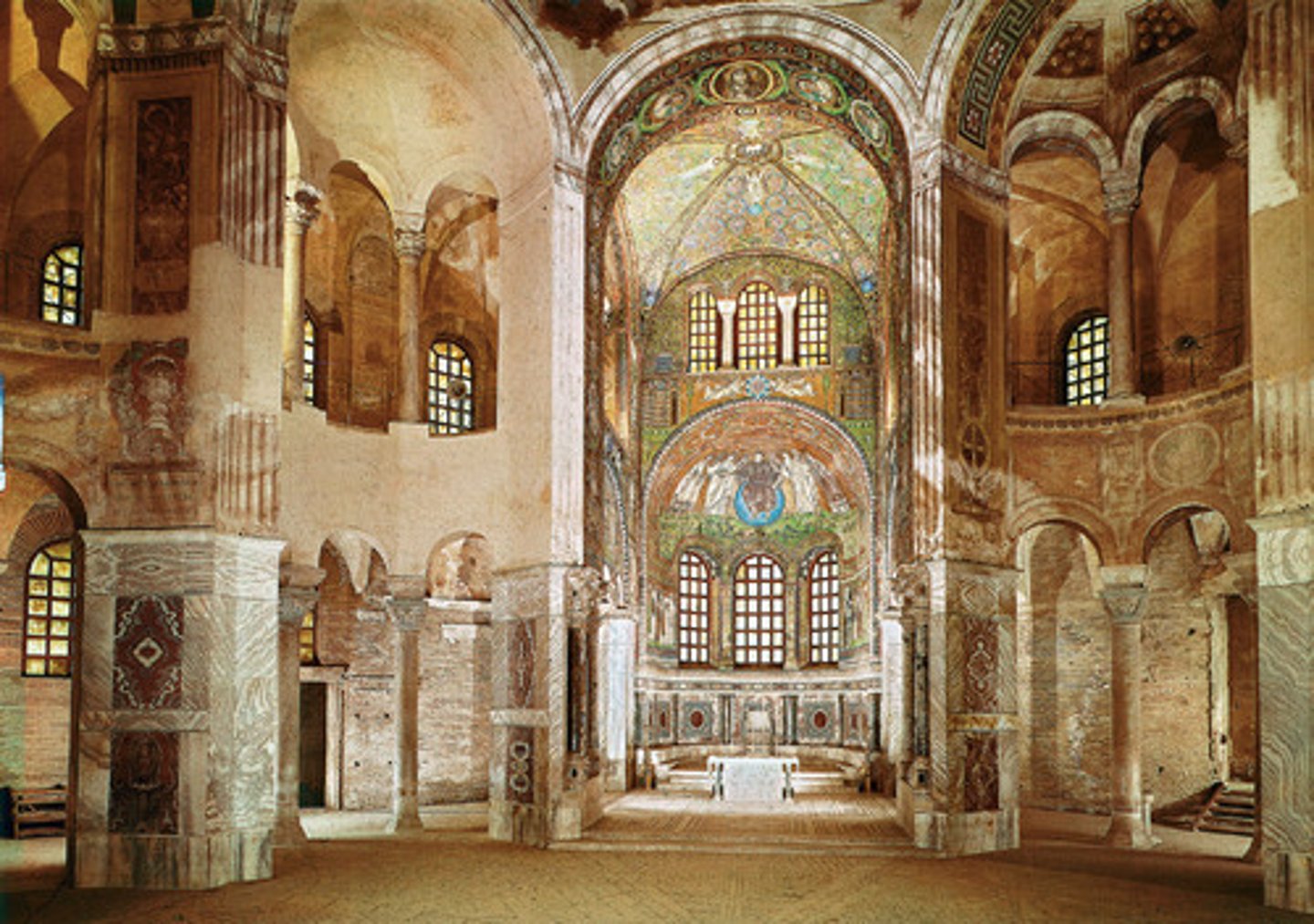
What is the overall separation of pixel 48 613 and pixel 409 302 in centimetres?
708

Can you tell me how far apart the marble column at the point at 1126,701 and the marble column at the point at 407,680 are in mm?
9887

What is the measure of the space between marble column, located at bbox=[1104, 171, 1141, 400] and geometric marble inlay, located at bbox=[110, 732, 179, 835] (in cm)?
1409

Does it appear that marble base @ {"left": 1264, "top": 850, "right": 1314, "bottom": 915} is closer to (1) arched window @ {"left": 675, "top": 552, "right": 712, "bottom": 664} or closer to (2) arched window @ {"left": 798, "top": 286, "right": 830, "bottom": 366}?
(2) arched window @ {"left": 798, "top": 286, "right": 830, "bottom": 366}

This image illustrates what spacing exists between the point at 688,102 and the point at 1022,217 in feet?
21.7

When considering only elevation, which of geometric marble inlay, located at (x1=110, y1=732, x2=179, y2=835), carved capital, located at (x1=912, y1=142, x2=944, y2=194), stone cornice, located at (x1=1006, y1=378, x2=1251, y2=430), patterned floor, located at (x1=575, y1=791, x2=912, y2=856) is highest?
carved capital, located at (x1=912, y1=142, x2=944, y2=194)

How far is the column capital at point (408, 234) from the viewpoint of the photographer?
21062 mm

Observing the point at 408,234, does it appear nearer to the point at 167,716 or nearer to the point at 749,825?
the point at 167,716

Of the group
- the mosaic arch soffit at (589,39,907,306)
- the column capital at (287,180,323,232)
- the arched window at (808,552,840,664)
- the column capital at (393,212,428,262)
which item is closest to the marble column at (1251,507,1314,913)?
the mosaic arch soffit at (589,39,907,306)

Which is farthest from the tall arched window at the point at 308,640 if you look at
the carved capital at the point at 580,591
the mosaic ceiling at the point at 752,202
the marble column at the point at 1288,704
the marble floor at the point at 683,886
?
the marble column at the point at 1288,704

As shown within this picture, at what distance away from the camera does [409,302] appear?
68.6 ft

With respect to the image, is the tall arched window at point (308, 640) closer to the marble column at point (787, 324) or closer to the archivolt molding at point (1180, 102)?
the marble column at point (787, 324)

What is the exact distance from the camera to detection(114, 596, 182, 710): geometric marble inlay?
1394 cm

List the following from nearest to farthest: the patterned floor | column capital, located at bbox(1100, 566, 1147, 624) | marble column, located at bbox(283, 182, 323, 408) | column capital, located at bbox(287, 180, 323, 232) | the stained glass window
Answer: the patterned floor
marble column, located at bbox(283, 182, 323, 408)
column capital, located at bbox(287, 180, 323, 232)
column capital, located at bbox(1100, 566, 1147, 624)
the stained glass window

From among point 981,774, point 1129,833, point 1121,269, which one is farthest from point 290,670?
point 1121,269
